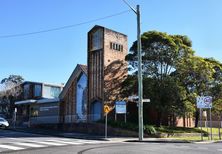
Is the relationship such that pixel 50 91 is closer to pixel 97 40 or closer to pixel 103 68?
pixel 97 40

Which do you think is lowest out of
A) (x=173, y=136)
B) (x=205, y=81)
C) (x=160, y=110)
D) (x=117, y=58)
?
(x=173, y=136)

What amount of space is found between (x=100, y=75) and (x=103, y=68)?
32.7 inches

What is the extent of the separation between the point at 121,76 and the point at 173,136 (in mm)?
9969

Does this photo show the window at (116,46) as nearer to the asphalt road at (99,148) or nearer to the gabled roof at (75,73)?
the gabled roof at (75,73)

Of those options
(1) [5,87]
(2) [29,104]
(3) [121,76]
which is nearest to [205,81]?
(3) [121,76]

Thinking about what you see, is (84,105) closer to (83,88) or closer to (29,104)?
(83,88)

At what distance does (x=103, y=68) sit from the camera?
123 ft

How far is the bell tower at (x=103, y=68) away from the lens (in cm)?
3762

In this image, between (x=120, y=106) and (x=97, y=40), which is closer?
(x=120, y=106)

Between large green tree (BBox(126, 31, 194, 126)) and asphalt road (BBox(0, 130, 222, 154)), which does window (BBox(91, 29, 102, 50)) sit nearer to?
large green tree (BBox(126, 31, 194, 126))

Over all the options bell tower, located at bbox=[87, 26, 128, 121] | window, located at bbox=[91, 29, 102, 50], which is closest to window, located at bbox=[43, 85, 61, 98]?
bell tower, located at bbox=[87, 26, 128, 121]

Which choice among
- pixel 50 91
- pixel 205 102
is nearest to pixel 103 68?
pixel 205 102

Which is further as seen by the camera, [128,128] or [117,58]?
[117,58]

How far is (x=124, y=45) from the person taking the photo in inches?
1590
